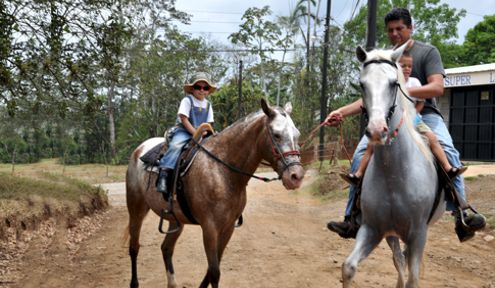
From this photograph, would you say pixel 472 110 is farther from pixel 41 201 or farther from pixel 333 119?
pixel 333 119

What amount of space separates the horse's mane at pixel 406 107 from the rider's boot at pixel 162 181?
115 inches

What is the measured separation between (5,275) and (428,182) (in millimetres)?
5653

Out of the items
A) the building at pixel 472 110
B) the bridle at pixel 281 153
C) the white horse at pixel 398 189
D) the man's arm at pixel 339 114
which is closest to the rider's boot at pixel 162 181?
the bridle at pixel 281 153

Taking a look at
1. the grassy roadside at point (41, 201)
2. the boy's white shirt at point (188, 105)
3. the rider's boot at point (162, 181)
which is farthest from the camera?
the grassy roadside at point (41, 201)

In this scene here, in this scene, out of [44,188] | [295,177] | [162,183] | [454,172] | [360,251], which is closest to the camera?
[360,251]

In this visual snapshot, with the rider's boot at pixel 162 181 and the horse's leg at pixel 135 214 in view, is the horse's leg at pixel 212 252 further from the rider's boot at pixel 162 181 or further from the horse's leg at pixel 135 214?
the horse's leg at pixel 135 214

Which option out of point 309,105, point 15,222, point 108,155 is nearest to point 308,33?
point 309,105

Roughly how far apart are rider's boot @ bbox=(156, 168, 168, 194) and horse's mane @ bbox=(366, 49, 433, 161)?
2913mm

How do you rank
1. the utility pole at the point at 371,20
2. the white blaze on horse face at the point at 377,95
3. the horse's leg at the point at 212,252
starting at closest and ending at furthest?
the white blaze on horse face at the point at 377,95 < the horse's leg at the point at 212,252 < the utility pole at the point at 371,20

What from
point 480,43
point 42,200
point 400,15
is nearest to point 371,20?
point 400,15

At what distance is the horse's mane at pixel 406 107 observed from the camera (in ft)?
13.4

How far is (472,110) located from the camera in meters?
21.2

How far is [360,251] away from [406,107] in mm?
1264

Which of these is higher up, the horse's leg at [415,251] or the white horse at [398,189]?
the white horse at [398,189]
